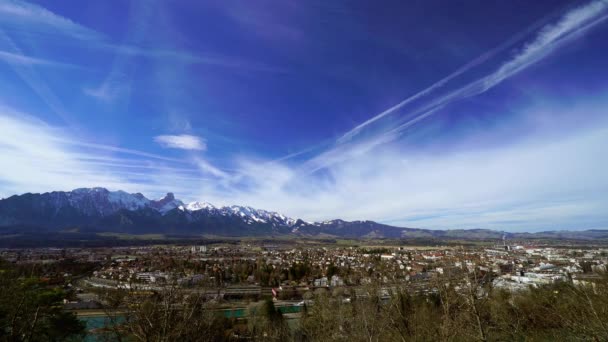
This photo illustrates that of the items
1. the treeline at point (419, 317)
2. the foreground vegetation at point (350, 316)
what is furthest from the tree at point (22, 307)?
the treeline at point (419, 317)

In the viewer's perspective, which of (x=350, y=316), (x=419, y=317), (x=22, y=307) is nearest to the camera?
(x=22, y=307)

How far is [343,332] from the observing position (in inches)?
830

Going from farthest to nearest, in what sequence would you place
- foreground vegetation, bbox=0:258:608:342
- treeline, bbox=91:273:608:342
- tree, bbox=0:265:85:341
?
treeline, bbox=91:273:608:342, tree, bbox=0:265:85:341, foreground vegetation, bbox=0:258:608:342

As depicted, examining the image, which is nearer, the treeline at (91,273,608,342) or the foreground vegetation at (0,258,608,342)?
the foreground vegetation at (0,258,608,342)

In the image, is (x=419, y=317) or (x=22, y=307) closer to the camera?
(x=22, y=307)

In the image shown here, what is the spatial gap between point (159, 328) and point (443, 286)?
723cm

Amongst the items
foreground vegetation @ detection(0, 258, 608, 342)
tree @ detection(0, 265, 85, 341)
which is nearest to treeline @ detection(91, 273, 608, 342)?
foreground vegetation @ detection(0, 258, 608, 342)

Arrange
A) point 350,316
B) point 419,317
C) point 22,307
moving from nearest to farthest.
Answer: point 22,307
point 419,317
point 350,316

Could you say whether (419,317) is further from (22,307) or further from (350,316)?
(22,307)

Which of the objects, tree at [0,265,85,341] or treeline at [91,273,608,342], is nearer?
tree at [0,265,85,341]

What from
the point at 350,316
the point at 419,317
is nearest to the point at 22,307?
the point at 350,316

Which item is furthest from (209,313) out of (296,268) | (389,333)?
(296,268)

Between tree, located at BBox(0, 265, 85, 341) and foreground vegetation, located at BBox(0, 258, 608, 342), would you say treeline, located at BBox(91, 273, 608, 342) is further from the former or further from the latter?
tree, located at BBox(0, 265, 85, 341)

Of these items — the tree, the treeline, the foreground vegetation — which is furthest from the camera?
the treeline
